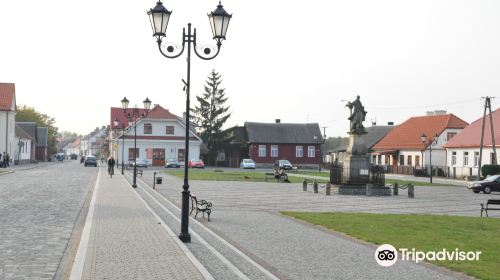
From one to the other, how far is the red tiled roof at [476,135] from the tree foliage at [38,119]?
76747 mm

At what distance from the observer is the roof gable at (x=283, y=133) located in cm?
8144

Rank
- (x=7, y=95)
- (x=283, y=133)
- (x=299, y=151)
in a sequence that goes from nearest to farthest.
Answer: (x=7, y=95) → (x=299, y=151) → (x=283, y=133)

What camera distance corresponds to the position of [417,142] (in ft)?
214

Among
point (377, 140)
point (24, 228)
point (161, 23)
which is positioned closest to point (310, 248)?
point (161, 23)

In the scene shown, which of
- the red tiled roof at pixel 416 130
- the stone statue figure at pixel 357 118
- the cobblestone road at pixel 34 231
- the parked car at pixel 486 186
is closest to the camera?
the cobblestone road at pixel 34 231

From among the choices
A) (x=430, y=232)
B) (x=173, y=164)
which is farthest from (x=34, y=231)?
(x=173, y=164)

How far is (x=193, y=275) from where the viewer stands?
9078 mm

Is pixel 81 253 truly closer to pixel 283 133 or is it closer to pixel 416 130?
pixel 416 130

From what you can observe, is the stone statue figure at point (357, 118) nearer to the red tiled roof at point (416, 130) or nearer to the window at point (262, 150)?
the red tiled roof at point (416, 130)

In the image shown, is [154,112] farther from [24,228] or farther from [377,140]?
[24,228]

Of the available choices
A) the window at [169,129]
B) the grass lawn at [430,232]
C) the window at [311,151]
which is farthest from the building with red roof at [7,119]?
the grass lawn at [430,232]

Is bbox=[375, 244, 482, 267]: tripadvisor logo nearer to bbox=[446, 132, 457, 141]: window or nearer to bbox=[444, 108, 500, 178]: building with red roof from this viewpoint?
bbox=[444, 108, 500, 178]: building with red roof

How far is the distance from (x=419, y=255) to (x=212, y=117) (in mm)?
69522

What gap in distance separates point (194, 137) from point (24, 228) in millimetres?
61827
